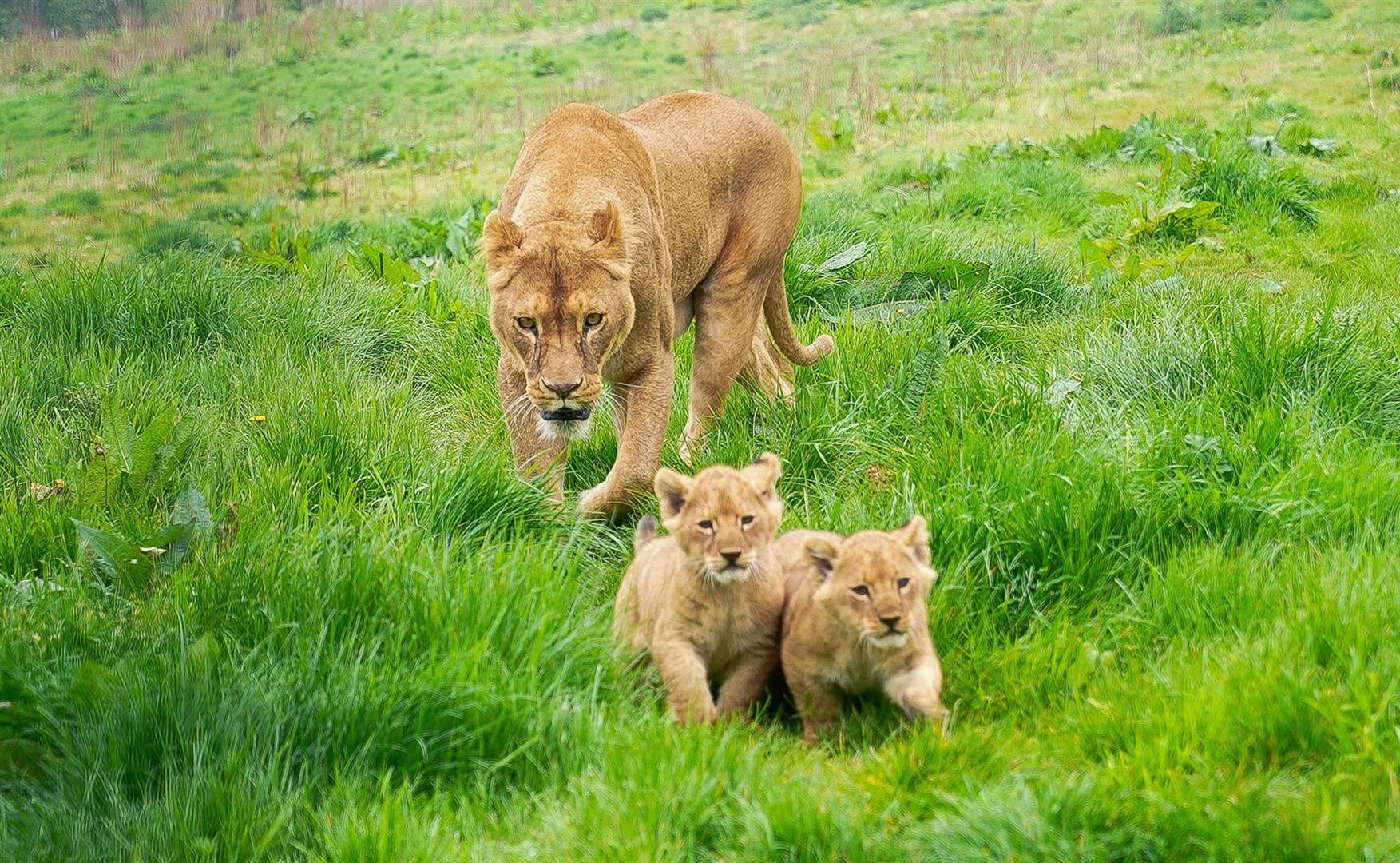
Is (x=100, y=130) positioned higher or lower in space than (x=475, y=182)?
higher

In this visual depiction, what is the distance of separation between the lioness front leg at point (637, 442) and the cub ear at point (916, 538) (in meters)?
2.00

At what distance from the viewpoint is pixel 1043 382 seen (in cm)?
584

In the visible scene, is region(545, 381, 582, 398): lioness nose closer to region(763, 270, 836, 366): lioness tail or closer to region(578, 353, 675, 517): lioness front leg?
region(578, 353, 675, 517): lioness front leg

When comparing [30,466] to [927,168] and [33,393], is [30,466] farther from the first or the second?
[927,168]

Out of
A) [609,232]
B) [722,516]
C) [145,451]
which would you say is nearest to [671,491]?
[722,516]

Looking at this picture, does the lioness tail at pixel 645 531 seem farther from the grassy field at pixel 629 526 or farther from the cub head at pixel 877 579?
the cub head at pixel 877 579

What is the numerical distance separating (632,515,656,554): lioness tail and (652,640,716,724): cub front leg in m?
0.82

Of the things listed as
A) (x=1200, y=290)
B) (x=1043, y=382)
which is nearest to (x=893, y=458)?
(x=1043, y=382)

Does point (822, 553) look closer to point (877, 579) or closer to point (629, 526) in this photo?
point (877, 579)

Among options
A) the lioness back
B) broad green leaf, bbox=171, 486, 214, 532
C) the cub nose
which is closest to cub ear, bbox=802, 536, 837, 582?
the cub nose

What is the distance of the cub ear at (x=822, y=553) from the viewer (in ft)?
13.2

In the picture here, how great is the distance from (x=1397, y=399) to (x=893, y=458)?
6.94 ft

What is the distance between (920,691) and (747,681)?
0.65 metres

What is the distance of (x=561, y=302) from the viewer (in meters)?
5.36
